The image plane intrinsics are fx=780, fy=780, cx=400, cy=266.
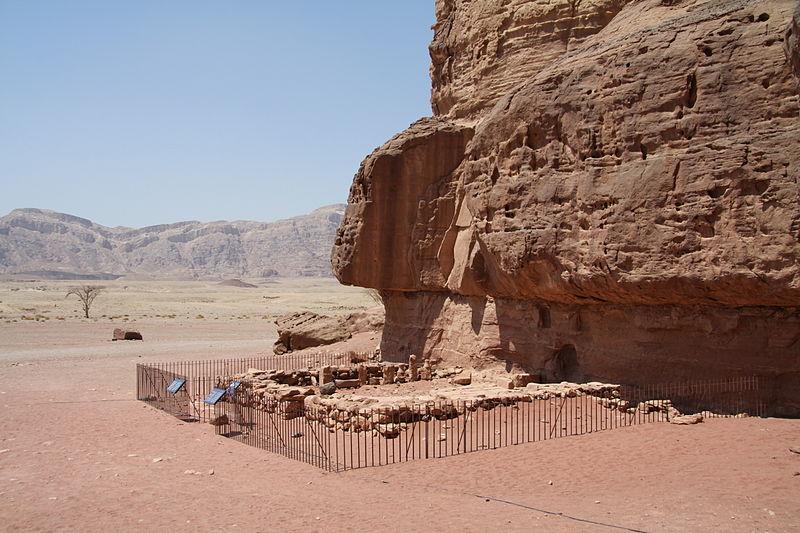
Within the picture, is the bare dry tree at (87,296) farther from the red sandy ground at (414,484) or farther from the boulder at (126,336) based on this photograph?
the red sandy ground at (414,484)

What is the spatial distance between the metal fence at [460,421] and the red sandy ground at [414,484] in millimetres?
621

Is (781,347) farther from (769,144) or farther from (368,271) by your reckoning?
(368,271)

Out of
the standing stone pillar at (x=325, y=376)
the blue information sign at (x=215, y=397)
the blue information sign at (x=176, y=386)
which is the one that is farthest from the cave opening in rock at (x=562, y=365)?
the blue information sign at (x=176, y=386)

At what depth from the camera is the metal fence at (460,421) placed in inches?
606

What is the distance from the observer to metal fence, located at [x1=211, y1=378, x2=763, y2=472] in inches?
606

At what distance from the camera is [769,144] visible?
1518cm

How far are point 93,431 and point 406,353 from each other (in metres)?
12.0

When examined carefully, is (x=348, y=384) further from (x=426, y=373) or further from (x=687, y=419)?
(x=687, y=419)

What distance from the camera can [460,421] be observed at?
1727 cm

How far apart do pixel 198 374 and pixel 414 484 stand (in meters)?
18.2

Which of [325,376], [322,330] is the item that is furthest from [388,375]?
[322,330]

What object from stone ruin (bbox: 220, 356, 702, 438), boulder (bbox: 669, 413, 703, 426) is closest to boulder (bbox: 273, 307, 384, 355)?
stone ruin (bbox: 220, 356, 702, 438)

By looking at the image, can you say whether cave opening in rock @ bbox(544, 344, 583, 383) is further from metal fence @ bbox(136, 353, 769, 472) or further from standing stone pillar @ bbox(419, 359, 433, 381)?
standing stone pillar @ bbox(419, 359, 433, 381)

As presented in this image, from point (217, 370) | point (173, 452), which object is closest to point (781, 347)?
point (173, 452)
